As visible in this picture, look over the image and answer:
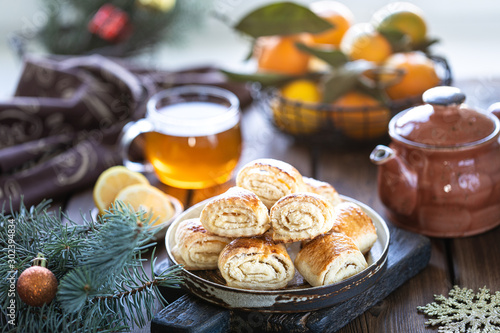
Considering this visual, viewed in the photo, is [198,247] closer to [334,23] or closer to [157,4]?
[334,23]

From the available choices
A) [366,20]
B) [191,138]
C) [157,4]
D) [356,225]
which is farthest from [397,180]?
[366,20]

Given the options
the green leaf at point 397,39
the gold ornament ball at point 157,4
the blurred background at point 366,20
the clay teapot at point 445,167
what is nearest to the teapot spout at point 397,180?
the clay teapot at point 445,167

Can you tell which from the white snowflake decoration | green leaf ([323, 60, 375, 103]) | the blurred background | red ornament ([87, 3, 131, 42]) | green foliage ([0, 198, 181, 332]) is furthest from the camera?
the blurred background

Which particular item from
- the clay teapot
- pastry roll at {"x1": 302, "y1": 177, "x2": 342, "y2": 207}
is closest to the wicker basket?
the clay teapot

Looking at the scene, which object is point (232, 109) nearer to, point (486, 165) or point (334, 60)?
point (334, 60)

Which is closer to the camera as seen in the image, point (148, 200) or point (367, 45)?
point (148, 200)

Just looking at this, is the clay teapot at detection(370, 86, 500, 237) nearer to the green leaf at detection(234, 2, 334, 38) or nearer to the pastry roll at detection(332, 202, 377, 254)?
the pastry roll at detection(332, 202, 377, 254)
